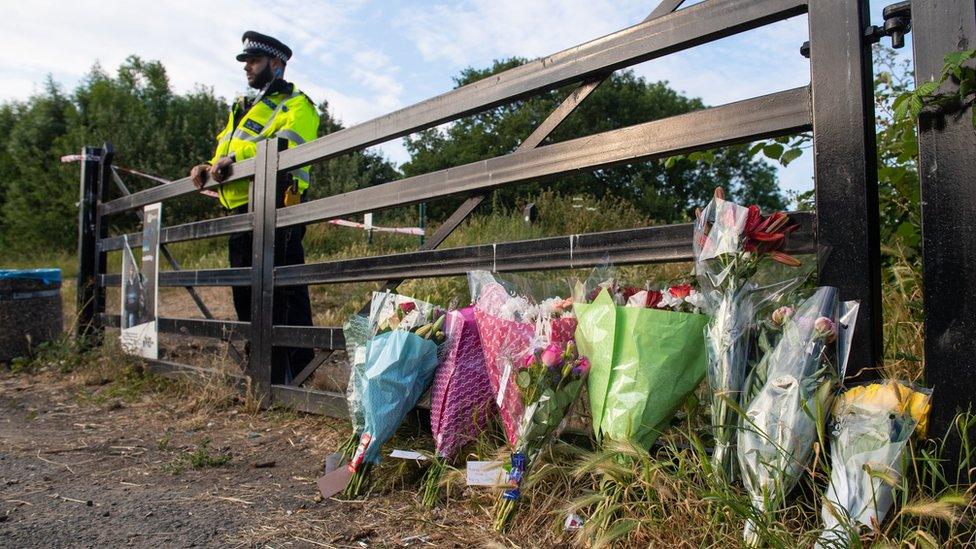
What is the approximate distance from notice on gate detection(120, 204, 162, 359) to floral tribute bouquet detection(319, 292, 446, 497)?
131 inches

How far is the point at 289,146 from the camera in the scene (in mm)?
4348

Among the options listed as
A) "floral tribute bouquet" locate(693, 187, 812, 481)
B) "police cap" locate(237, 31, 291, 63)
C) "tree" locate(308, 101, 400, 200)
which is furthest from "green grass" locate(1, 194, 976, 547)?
"tree" locate(308, 101, 400, 200)

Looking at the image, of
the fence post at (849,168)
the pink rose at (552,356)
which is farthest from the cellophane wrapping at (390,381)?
the fence post at (849,168)

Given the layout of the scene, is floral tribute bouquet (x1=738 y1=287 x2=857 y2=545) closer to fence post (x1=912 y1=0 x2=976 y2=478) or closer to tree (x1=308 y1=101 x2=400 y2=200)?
fence post (x1=912 y1=0 x2=976 y2=478)

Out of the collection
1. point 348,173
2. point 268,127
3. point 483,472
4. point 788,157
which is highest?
point 348,173

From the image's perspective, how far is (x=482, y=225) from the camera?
7.95 metres

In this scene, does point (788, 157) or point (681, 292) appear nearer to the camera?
point (681, 292)

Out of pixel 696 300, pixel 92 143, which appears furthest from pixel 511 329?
pixel 92 143

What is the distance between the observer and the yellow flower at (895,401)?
165 centimetres

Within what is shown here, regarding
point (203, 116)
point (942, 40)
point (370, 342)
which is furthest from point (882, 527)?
point (203, 116)

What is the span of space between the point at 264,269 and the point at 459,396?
2.15m

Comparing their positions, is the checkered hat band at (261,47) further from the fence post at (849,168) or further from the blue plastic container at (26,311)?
the fence post at (849,168)

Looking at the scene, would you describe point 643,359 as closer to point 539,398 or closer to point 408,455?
point 539,398

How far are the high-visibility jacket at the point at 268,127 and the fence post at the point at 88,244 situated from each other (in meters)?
2.40
